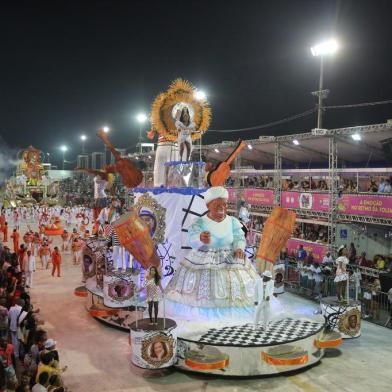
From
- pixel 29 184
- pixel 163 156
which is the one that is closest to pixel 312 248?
pixel 163 156

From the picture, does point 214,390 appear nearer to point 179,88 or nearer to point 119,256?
point 119,256

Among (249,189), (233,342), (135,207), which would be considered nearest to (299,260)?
(249,189)

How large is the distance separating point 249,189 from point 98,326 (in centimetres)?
1039

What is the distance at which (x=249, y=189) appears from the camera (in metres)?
19.4

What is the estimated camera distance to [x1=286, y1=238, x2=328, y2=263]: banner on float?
15505mm

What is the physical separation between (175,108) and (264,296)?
5.45 meters

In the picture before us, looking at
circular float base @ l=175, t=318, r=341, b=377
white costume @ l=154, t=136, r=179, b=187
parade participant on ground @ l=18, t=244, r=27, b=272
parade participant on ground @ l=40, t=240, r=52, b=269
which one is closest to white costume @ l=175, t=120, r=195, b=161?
white costume @ l=154, t=136, r=179, b=187

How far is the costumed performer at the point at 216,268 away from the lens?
912 cm

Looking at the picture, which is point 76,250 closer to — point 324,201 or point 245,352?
point 324,201

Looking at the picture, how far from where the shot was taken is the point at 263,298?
27.1ft

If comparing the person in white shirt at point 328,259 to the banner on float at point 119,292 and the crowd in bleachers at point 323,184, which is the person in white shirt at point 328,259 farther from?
the banner on float at point 119,292

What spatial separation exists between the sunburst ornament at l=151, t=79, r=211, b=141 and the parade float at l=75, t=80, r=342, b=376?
0.03 metres

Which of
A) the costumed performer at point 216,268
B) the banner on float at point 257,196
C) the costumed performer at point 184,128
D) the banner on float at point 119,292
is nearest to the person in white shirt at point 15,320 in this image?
the banner on float at point 119,292

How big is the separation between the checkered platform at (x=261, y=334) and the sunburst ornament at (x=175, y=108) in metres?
5.28
